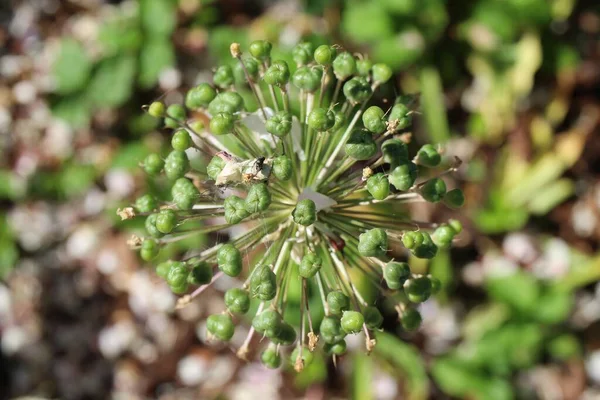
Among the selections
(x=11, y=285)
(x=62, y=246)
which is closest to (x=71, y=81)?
(x=62, y=246)

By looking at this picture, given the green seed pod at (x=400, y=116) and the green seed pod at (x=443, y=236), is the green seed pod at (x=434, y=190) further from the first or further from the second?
the green seed pod at (x=400, y=116)

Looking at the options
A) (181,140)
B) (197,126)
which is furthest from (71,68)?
(181,140)

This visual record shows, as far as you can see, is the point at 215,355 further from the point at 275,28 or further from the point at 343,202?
the point at 343,202

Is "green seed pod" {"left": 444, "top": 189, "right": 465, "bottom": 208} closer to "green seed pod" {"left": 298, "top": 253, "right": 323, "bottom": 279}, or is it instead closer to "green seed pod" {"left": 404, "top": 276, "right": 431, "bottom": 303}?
"green seed pod" {"left": 404, "top": 276, "right": 431, "bottom": 303}

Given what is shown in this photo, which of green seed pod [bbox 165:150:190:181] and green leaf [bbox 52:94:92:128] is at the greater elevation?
green seed pod [bbox 165:150:190:181]

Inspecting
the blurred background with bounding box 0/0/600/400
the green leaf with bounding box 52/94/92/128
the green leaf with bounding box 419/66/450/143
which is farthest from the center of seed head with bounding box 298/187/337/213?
the green leaf with bounding box 52/94/92/128

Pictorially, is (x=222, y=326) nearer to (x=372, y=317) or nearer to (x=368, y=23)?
(x=372, y=317)
